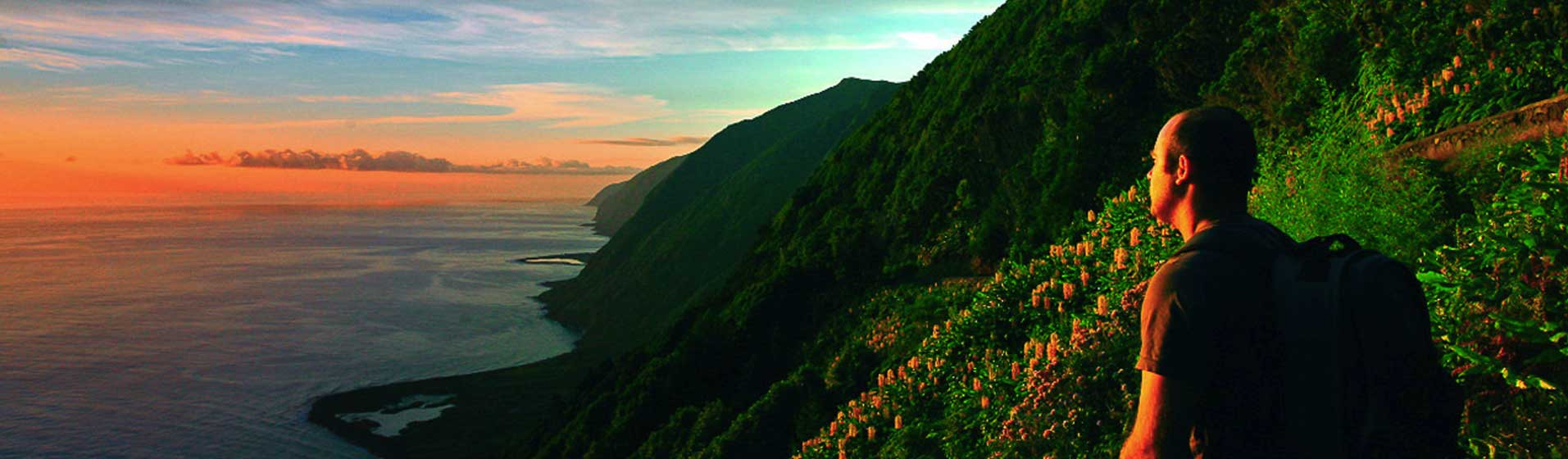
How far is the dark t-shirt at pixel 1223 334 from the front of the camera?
243cm

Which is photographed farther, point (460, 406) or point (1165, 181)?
point (460, 406)

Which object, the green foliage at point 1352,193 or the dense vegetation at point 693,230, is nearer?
the green foliage at point 1352,193

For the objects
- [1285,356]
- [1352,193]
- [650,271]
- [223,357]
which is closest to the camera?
[1285,356]

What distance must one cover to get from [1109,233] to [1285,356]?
470 inches

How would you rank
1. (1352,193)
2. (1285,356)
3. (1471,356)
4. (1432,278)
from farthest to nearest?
(1352,193)
(1432,278)
(1471,356)
(1285,356)

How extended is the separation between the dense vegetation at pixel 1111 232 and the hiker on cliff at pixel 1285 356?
3857 mm

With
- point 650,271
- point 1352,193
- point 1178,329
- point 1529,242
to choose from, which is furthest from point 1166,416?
point 650,271

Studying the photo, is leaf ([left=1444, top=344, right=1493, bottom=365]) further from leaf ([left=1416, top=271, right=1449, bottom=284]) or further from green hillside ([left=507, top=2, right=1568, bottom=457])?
leaf ([left=1416, top=271, right=1449, bottom=284])

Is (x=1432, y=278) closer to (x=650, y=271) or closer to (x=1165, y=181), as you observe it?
(x=1165, y=181)

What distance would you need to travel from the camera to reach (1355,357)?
8.12 ft

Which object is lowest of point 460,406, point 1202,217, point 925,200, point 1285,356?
point 460,406

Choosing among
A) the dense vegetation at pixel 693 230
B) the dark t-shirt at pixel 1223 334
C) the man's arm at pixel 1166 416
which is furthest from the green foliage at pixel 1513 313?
the dense vegetation at pixel 693 230

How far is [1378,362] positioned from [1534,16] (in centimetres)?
1142

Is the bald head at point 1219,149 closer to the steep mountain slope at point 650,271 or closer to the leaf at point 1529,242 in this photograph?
the leaf at point 1529,242
